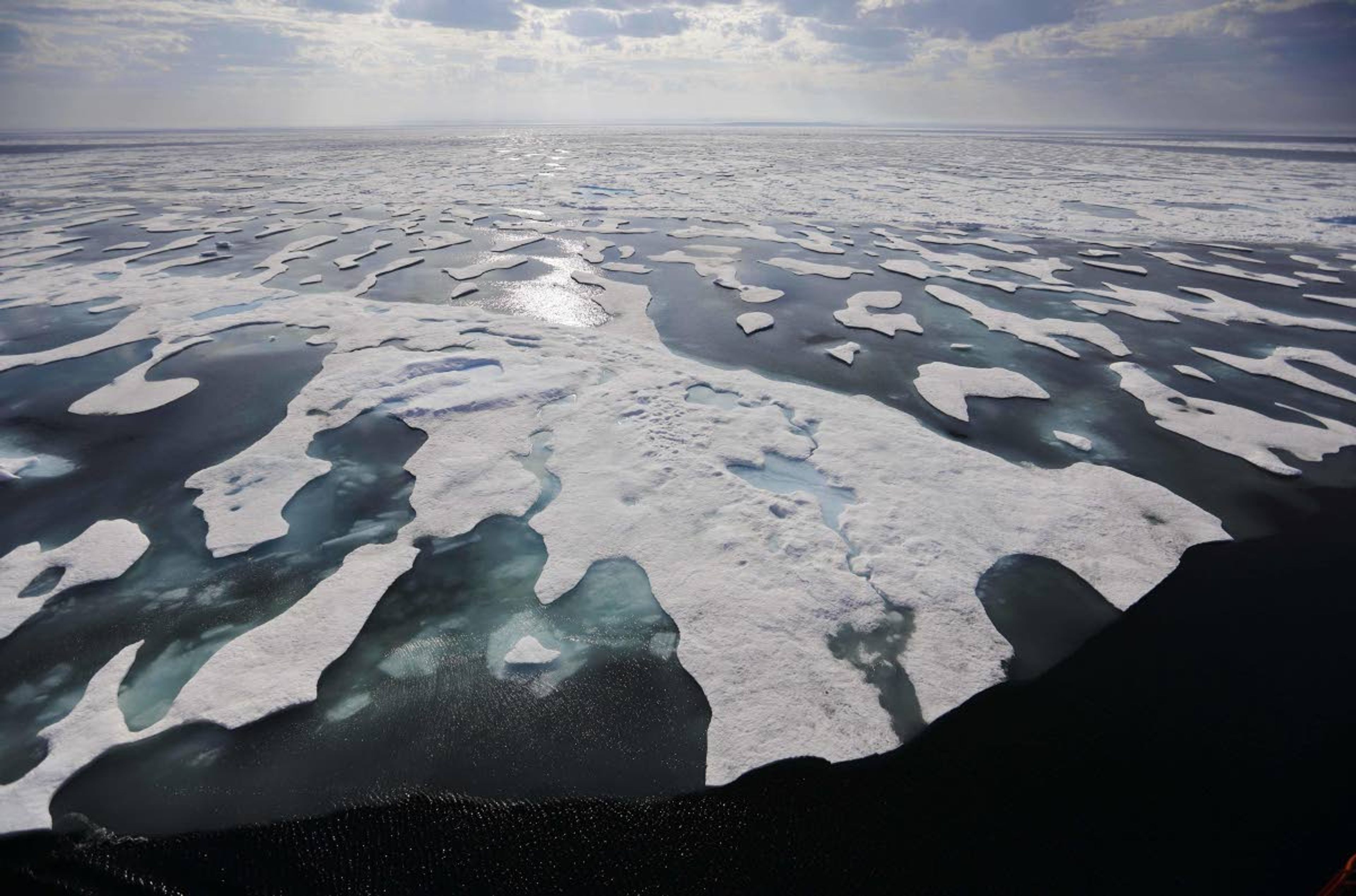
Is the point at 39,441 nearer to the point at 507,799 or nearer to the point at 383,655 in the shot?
the point at 383,655

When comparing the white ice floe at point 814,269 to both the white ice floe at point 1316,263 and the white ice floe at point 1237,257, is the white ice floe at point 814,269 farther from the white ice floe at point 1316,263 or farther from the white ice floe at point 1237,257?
the white ice floe at point 1316,263

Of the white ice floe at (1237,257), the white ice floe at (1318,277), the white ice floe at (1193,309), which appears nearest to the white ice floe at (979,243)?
the white ice floe at (1193,309)

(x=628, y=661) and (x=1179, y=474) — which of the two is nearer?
(x=628, y=661)

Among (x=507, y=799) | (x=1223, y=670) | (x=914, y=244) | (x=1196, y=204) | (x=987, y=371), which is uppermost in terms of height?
(x=1196, y=204)

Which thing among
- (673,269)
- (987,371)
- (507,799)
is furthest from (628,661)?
(673,269)

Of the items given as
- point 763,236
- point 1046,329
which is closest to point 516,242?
point 763,236

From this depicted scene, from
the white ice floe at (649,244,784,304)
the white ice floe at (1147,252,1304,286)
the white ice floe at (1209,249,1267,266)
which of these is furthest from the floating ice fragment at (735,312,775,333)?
the white ice floe at (1209,249,1267,266)

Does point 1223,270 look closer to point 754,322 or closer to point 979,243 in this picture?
point 979,243

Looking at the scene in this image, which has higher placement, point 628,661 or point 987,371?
point 987,371
